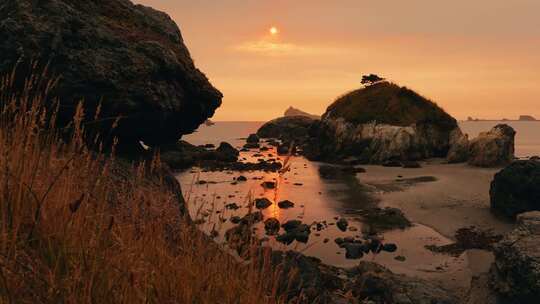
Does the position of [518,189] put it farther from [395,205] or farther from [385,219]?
[385,219]

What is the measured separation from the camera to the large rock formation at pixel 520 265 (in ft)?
27.3

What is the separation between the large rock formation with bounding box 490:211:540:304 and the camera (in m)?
8.32

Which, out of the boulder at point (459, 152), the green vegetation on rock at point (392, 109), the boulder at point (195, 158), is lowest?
the boulder at point (195, 158)

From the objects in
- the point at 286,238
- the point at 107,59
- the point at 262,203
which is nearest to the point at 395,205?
the point at 262,203

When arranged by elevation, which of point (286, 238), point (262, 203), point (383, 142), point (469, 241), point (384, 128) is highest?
point (384, 128)

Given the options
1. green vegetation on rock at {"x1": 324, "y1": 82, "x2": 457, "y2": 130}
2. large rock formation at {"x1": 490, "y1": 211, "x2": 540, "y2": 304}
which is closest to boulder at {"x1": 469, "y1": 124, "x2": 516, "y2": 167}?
green vegetation on rock at {"x1": 324, "y1": 82, "x2": 457, "y2": 130}

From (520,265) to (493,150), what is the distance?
1190 inches

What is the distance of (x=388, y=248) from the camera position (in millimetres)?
15812

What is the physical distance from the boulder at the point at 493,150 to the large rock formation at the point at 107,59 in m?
27.3

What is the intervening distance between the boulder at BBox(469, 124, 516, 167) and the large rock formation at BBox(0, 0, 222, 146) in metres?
27.3

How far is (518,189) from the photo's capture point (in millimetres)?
19797

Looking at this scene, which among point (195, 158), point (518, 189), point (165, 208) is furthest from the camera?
point (195, 158)

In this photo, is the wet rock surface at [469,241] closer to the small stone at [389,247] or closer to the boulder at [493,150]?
the small stone at [389,247]

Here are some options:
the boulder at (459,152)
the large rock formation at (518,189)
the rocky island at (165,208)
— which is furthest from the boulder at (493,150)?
the large rock formation at (518,189)
